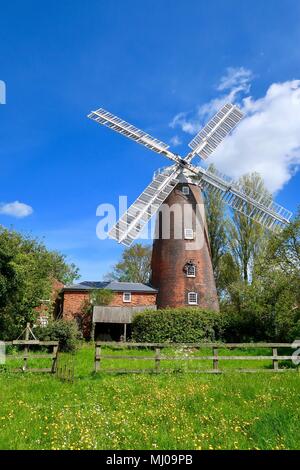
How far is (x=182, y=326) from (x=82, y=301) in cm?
1058

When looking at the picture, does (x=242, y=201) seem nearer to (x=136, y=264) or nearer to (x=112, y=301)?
(x=112, y=301)

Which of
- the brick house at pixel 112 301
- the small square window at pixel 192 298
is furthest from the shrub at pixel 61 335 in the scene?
the brick house at pixel 112 301

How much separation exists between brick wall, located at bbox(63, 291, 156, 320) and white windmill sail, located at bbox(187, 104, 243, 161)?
12.4 m

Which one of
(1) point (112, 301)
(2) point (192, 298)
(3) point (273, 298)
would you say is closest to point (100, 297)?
(1) point (112, 301)

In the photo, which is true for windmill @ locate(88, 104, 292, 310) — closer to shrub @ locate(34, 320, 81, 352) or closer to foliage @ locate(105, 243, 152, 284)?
shrub @ locate(34, 320, 81, 352)

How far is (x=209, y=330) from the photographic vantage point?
29.7 metres

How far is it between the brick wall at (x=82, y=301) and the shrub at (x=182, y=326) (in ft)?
17.3

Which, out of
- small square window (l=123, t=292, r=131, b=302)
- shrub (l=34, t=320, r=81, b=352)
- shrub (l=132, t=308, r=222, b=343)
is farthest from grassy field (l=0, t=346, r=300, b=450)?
small square window (l=123, t=292, r=131, b=302)

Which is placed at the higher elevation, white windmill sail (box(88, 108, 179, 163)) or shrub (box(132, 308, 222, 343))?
white windmill sail (box(88, 108, 179, 163))

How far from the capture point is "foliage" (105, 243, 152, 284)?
186ft

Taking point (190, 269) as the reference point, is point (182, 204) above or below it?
above

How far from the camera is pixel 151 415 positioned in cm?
Answer: 758
